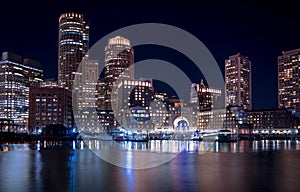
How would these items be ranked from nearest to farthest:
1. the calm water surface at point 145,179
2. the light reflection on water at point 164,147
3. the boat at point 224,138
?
the calm water surface at point 145,179
the light reflection on water at point 164,147
the boat at point 224,138

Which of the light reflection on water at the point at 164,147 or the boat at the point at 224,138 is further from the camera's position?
the boat at the point at 224,138

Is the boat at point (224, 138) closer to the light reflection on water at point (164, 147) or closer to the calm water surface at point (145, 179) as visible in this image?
the light reflection on water at point (164, 147)

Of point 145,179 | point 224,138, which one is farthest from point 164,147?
point 224,138

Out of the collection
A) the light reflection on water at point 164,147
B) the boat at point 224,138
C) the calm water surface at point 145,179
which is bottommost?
the boat at point 224,138

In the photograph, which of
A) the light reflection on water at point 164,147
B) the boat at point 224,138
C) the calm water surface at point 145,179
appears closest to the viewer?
the calm water surface at point 145,179

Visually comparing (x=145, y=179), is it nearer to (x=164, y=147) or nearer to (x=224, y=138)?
(x=164, y=147)

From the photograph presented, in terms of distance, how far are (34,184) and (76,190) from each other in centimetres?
452

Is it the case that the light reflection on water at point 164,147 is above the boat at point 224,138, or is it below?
above

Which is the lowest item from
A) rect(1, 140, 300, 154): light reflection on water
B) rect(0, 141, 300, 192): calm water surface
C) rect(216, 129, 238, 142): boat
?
rect(216, 129, 238, 142): boat

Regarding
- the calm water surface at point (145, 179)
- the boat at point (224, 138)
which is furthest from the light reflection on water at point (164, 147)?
the boat at point (224, 138)

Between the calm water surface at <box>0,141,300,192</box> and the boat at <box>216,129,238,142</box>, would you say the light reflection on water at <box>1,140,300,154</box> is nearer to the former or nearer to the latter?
the calm water surface at <box>0,141,300,192</box>

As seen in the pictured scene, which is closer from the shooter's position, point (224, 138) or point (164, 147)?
Result: point (164, 147)

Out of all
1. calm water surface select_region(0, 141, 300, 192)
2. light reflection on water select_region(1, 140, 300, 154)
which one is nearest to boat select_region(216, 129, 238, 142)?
light reflection on water select_region(1, 140, 300, 154)

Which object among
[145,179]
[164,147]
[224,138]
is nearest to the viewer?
[145,179]
